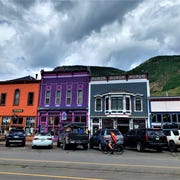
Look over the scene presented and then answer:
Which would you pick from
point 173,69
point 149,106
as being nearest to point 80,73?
point 149,106

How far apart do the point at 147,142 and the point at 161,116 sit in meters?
14.3

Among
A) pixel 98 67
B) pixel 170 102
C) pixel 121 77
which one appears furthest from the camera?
pixel 98 67

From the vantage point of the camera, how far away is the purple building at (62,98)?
33.8 metres

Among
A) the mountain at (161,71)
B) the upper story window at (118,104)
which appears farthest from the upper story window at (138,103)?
the mountain at (161,71)

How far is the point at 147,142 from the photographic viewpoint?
17.6 metres

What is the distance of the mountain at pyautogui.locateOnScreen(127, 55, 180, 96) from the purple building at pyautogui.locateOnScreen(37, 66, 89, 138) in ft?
245

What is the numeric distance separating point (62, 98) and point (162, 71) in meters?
103

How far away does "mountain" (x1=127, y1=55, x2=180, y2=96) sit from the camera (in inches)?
4381

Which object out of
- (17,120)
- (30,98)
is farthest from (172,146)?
(17,120)

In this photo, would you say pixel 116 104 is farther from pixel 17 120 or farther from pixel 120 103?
pixel 17 120

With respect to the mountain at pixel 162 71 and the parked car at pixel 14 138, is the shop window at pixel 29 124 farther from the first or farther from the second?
the mountain at pixel 162 71

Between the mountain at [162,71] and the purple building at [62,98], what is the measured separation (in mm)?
74529

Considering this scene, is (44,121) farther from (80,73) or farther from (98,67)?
(98,67)

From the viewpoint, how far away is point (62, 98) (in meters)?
34.8
